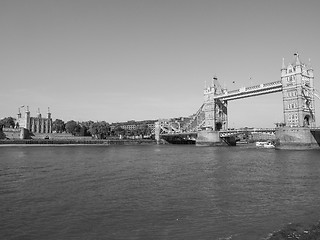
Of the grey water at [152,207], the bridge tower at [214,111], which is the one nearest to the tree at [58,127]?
the bridge tower at [214,111]

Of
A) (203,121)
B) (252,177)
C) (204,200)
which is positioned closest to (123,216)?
(204,200)

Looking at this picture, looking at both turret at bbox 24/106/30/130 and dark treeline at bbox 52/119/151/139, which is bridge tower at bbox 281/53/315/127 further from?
turret at bbox 24/106/30/130

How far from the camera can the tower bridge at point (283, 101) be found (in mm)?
64812

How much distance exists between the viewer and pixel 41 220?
34.4 ft

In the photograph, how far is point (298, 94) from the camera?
64.5 m

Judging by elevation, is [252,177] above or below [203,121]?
below

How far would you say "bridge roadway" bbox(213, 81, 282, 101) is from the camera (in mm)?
72375

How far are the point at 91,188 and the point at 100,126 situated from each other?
122318mm

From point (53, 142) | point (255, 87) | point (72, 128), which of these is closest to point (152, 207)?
point (255, 87)

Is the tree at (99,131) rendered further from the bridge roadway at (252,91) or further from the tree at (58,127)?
the bridge roadway at (252,91)

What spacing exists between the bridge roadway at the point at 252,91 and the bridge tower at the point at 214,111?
331cm

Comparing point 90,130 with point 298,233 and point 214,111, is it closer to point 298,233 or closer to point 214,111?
point 214,111

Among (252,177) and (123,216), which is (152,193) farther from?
(252,177)

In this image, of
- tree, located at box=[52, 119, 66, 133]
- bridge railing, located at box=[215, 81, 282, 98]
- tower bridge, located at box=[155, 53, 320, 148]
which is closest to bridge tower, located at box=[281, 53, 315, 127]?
tower bridge, located at box=[155, 53, 320, 148]
